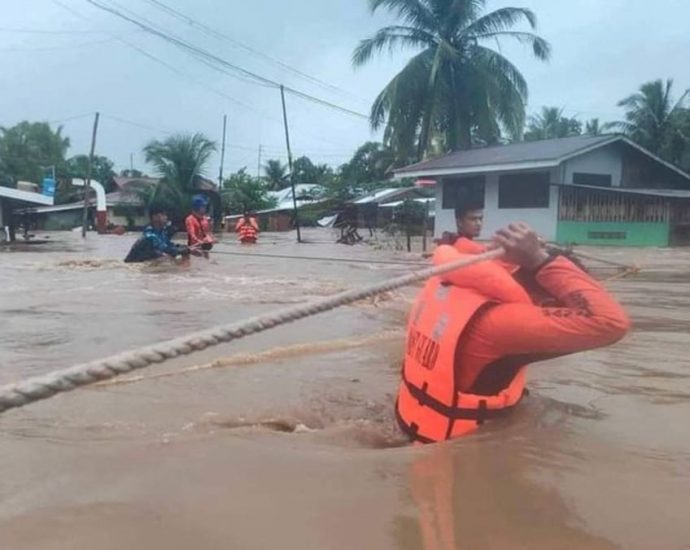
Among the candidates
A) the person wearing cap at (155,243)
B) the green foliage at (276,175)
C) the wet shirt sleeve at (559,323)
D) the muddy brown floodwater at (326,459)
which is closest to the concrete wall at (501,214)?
the person wearing cap at (155,243)

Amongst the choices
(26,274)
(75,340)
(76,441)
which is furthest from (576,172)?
(76,441)

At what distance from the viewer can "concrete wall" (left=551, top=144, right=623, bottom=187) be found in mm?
25188

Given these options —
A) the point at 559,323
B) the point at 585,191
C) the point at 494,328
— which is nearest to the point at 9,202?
the point at 585,191

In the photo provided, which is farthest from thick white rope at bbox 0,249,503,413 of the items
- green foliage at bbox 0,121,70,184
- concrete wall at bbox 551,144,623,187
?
green foliage at bbox 0,121,70,184

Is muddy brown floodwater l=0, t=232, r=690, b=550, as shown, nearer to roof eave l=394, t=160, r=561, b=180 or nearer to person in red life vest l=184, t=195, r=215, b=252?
person in red life vest l=184, t=195, r=215, b=252

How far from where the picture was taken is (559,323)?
9.35 ft

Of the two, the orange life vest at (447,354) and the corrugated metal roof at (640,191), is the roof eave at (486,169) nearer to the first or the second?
the corrugated metal roof at (640,191)

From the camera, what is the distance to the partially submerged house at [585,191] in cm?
2464

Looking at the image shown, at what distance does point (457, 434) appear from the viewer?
3248 mm

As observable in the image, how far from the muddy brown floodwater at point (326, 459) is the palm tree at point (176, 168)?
38.1 metres

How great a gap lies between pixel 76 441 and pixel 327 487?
165 centimetres

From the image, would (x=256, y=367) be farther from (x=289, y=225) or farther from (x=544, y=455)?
(x=289, y=225)

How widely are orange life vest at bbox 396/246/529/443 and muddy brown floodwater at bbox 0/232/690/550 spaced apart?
95 mm

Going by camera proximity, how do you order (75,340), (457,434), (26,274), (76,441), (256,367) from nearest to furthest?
(457,434), (76,441), (256,367), (75,340), (26,274)
